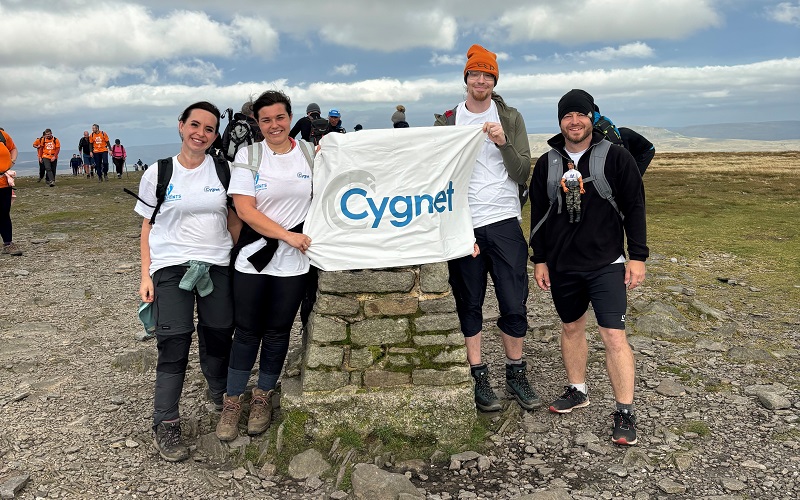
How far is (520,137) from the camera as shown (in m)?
5.73

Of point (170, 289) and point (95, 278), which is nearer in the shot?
point (170, 289)

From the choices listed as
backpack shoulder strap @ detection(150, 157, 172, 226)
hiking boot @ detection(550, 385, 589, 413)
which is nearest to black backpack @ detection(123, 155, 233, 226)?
backpack shoulder strap @ detection(150, 157, 172, 226)

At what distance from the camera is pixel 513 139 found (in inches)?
224

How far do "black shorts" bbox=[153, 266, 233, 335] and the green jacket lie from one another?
8.84ft

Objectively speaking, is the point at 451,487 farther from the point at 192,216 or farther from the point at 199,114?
the point at 199,114

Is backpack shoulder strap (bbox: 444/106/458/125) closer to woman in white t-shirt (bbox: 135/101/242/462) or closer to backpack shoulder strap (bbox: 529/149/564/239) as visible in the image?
backpack shoulder strap (bbox: 529/149/564/239)

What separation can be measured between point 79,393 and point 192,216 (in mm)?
3277

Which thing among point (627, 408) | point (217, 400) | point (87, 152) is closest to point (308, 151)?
point (217, 400)

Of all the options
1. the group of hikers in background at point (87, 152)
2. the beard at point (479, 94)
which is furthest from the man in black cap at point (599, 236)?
the group of hikers in background at point (87, 152)

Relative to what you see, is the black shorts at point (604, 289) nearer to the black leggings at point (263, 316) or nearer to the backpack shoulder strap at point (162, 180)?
the black leggings at point (263, 316)

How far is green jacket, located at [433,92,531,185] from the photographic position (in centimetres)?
547

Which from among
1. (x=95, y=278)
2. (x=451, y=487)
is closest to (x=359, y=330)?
(x=451, y=487)

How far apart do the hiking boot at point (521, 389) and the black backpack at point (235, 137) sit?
3.65 meters

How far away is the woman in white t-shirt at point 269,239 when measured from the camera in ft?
16.5
